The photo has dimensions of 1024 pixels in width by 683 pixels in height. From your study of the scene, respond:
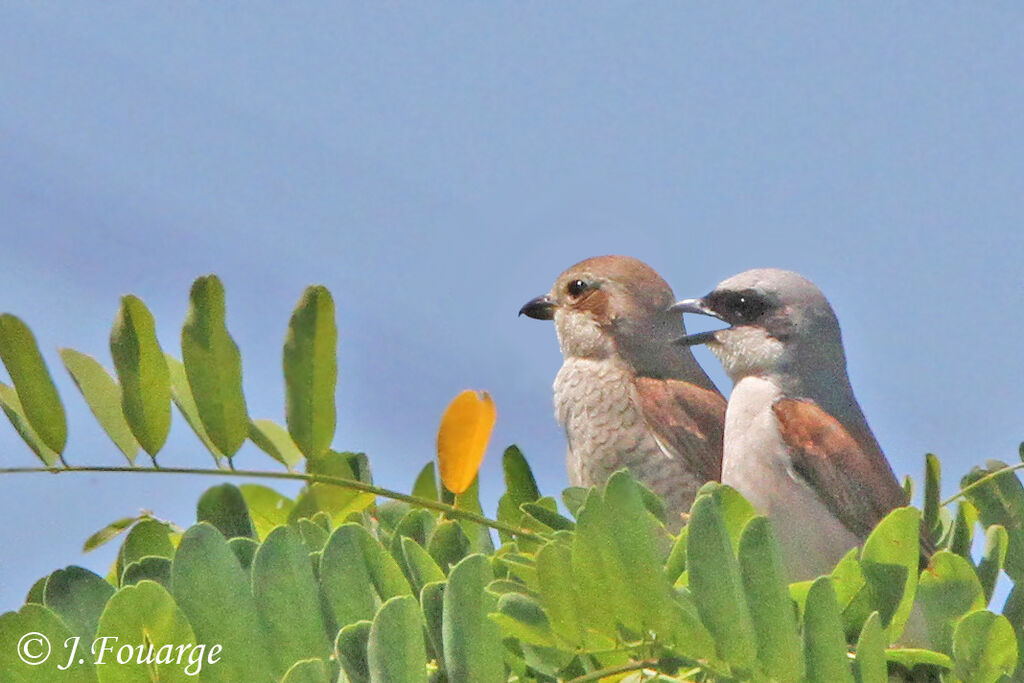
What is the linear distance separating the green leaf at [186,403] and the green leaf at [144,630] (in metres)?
0.44

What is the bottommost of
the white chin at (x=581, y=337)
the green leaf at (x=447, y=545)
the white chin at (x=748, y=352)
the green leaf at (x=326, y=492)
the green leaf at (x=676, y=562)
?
the green leaf at (x=676, y=562)

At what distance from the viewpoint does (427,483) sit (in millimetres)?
2955

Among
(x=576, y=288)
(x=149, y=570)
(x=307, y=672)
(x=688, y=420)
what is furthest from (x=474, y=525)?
(x=576, y=288)

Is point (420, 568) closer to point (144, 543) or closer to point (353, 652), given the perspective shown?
point (353, 652)

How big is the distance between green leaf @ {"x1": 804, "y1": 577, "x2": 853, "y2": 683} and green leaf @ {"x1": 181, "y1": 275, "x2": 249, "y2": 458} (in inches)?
42.5

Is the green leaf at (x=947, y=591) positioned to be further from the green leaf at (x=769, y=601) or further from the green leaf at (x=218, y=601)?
the green leaf at (x=218, y=601)

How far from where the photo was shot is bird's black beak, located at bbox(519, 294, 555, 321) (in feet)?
18.5

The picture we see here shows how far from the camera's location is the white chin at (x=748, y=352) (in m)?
3.87

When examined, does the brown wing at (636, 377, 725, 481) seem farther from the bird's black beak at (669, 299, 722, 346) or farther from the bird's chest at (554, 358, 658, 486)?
the bird's black beak at (669, 299, 722, 346)

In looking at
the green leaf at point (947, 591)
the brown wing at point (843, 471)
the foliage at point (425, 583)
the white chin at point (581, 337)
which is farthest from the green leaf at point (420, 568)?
the white chin at point (581, 337)

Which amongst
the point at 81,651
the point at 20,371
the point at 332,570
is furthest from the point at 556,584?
the point at 20,371

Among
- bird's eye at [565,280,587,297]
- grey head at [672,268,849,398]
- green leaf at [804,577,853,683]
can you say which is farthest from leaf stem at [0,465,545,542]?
Answer: bird's eye at [565,280,587,297]

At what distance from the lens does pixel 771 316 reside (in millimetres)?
3930

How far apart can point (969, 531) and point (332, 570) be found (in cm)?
144
